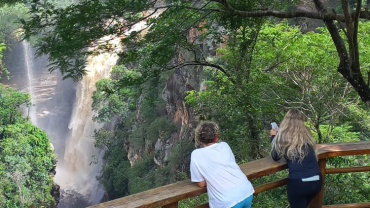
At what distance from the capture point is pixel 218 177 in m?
1.69

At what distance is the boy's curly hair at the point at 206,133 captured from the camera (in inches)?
70.9

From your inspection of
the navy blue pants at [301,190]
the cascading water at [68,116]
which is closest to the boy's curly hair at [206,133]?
the navy blue pants at [301,190]

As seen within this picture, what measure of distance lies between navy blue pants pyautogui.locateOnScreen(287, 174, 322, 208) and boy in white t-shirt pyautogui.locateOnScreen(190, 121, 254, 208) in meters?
0.45

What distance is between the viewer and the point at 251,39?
5027 mm

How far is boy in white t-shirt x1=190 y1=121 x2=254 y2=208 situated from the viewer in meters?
1.69

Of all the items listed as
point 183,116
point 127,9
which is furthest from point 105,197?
point 127,9

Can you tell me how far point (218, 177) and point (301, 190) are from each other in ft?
2.25

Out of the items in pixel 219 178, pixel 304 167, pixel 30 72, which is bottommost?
pixel 304 167

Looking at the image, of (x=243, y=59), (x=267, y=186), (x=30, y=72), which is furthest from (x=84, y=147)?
(x=267, y=186)

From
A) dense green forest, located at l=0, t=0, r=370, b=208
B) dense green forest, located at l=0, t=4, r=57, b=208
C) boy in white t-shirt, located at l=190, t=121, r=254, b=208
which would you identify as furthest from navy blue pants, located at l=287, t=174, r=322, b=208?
dense green forest, located at l=0, t=4, r=57, b=208

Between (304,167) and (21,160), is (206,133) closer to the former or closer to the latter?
(304,167)

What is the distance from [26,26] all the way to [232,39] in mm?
3216

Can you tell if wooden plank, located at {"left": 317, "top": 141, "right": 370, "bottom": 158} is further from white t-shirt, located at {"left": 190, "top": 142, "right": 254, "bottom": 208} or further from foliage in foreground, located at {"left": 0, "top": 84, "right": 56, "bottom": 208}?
foliage in foreground, located at {"left": 0, "top": 84, "right": 56, "bottom": 208}

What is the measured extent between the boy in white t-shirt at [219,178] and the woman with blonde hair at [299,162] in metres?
0.43
